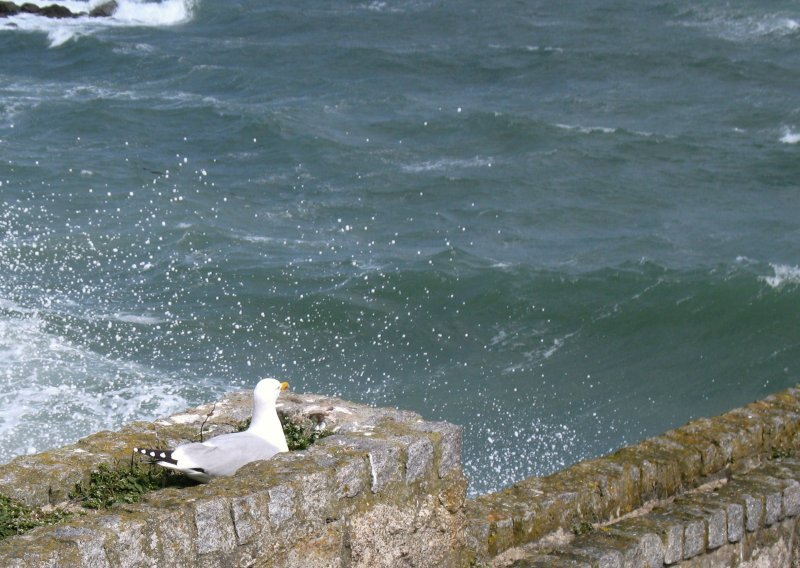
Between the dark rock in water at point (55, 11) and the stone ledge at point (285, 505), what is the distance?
43129 mm

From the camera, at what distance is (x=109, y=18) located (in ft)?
156

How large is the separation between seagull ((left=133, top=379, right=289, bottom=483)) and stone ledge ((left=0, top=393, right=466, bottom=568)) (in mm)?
216

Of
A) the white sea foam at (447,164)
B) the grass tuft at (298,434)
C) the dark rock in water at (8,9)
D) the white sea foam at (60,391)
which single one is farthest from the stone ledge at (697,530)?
the dark rock in water at (8,9)

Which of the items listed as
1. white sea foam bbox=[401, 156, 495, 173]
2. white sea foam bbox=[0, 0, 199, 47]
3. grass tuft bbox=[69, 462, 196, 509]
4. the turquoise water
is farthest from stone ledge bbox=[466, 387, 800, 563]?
white sea foam bbox=[0, 0, 199, 47]

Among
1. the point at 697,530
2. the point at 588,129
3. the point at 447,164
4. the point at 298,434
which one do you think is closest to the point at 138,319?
the point at 447,164

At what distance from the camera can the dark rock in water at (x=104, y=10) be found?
158ft

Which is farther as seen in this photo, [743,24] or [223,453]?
[743,24]

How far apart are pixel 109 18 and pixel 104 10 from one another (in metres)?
1.06

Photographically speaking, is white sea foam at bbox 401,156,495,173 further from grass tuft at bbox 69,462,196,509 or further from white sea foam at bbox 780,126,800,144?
grass tuft at bbox 69,462,196,509

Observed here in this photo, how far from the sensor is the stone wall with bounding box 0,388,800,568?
172 inches

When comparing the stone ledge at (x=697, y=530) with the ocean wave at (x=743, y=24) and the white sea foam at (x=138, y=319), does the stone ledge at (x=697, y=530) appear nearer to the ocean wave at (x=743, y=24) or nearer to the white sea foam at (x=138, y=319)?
the white sea foam at (x=138, y=319)

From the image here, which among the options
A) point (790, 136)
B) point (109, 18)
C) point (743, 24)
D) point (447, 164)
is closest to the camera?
point (447, 164)

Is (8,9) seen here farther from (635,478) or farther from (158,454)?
(158,454)

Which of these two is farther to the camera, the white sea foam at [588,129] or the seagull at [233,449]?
the white sea foam at [588,129]
